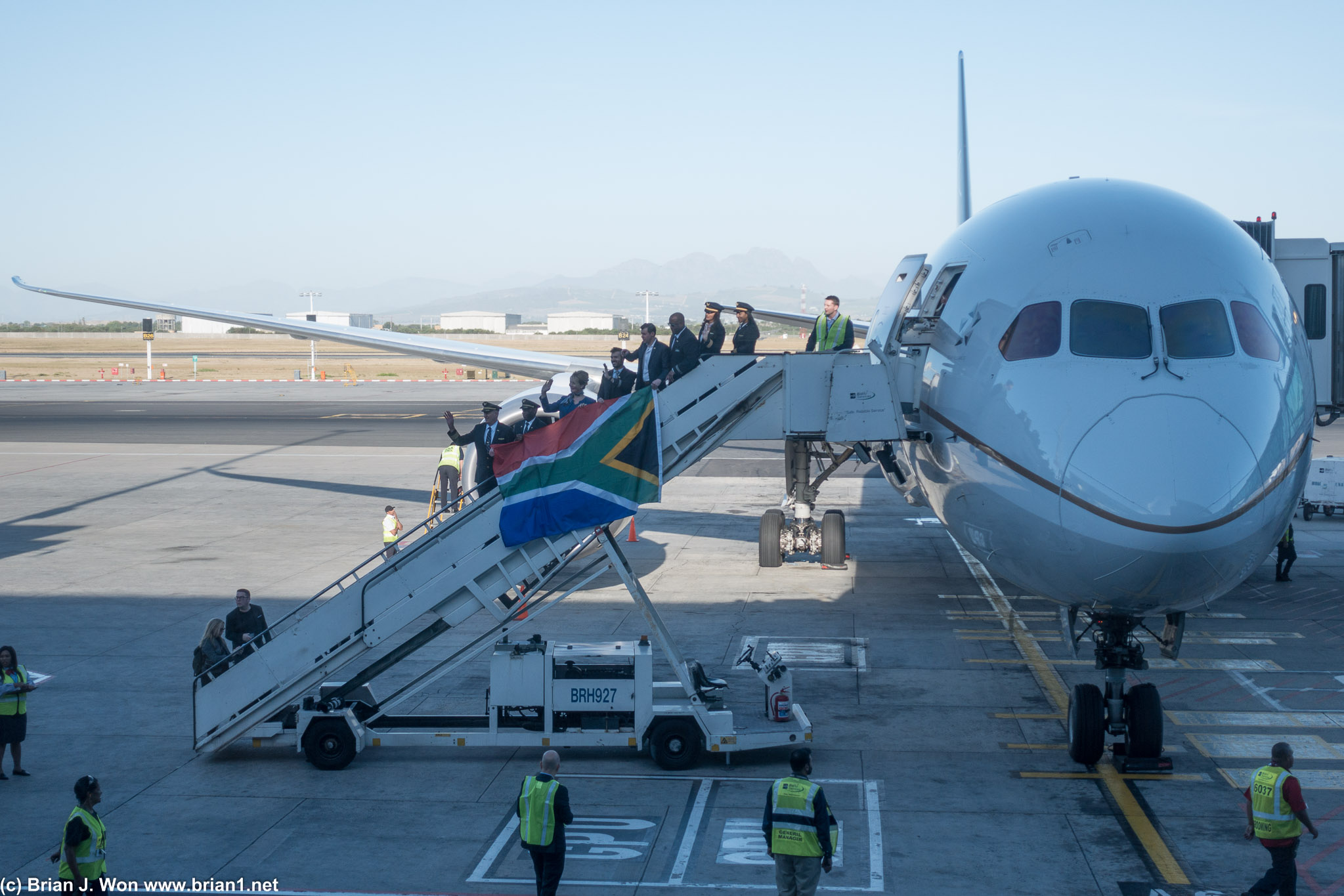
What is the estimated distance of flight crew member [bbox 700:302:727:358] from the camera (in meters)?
16.6

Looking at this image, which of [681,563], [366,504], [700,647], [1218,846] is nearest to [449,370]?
[366,504]

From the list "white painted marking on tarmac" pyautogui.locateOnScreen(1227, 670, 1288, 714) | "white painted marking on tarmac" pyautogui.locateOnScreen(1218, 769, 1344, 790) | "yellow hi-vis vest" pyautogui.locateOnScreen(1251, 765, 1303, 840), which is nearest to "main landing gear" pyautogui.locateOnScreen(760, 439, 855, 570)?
"white painted marking on tarmac" pyautogui.locateOnScreen(1227, 670, 1288, 714)

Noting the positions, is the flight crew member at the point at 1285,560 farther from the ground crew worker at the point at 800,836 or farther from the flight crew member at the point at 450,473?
the ground crew worker at the point at 800,836

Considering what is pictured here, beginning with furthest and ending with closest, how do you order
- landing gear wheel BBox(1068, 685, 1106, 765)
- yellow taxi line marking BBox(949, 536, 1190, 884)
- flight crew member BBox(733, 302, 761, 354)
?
flight crew member BBox(733, 302, 761, 354)
landing gear wheel BBox(1068, 685, 1106, 765)
yellow taxi line marking BBox(949, 536, 1190, 884)

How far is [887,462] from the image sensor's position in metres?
18.2

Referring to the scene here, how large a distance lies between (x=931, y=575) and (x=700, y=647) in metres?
7.80

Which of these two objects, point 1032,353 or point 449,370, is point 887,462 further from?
point 449,370

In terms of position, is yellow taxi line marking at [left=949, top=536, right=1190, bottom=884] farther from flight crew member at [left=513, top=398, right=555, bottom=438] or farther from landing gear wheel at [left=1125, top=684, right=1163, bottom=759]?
flight crew member at [left=513, top=398, right=555, bottom=438]

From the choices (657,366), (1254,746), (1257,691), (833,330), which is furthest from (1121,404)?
(833,330)

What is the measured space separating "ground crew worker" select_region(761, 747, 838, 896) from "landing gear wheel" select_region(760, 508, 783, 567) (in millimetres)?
16090

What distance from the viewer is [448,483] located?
90.9 feet

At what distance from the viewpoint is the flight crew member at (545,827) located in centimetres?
970

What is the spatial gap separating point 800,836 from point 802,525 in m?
15.8

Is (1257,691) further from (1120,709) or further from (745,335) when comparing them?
(745,335)
